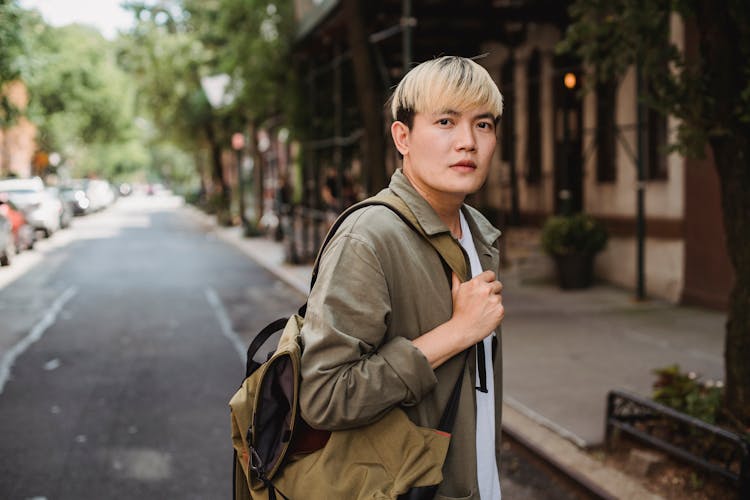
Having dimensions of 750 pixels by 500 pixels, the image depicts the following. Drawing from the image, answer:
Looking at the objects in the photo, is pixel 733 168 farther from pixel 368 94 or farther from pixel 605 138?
pixel 605 138

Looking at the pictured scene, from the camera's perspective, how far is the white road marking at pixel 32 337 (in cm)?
826

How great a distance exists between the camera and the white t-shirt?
2062 millimetres

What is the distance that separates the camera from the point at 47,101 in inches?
1671

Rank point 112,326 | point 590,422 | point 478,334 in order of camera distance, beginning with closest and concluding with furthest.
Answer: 1. point 478,334
2. point 590,422
3. point 112,326

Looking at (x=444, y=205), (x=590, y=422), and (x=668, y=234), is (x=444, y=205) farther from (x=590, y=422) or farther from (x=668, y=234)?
(x=668, y=234)

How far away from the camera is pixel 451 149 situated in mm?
1946

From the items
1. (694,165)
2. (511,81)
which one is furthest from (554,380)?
(511,81)

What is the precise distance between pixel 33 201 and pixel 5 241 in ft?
26.1

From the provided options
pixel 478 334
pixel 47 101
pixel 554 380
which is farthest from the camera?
pixel 47 101

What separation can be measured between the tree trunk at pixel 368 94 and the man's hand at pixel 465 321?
1009 cm

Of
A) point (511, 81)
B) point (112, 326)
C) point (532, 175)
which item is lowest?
point (112, 326)

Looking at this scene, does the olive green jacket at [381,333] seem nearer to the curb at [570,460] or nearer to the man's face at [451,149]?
the man's face at [451,149]

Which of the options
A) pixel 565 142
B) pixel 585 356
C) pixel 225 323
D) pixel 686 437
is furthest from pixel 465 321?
pixel 565 142

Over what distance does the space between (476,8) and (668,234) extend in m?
4.92
